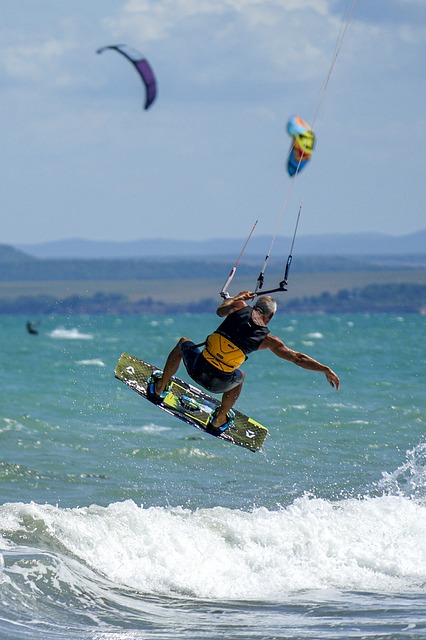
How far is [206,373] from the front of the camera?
A: 9.20m

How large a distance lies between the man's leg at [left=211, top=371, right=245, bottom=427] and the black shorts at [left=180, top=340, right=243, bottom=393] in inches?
6.0

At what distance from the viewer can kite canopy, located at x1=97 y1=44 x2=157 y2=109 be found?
50.8 feet

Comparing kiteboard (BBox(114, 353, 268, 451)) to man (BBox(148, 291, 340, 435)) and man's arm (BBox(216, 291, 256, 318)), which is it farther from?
man's arm (BBox(216, 291, 256, 318))

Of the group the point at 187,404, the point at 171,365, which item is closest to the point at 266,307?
the point at 171,365

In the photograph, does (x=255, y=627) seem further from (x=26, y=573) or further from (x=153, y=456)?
(x=153, y=456)

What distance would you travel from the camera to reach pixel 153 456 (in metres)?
14.4

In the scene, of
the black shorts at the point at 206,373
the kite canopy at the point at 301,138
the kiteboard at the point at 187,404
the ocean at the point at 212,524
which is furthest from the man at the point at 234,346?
the kite canopy at the point at 301,138

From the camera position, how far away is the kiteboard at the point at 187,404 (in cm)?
1075

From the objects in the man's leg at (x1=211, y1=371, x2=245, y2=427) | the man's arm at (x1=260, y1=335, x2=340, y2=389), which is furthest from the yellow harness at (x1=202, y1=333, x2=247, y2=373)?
the man's leg at (x1=211, y1=371, x2=245, y2=427)

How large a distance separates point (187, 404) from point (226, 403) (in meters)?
1.10

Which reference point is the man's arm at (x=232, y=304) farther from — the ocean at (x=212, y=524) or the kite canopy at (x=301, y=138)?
the kite canopy at (x=301, y=138)

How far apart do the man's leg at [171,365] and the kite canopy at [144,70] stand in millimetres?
6403

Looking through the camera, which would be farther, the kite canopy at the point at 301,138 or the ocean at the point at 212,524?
the kite canopy at the point at 301,138

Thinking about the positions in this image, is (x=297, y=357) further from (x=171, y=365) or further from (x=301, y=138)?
(x=301, y=138)
